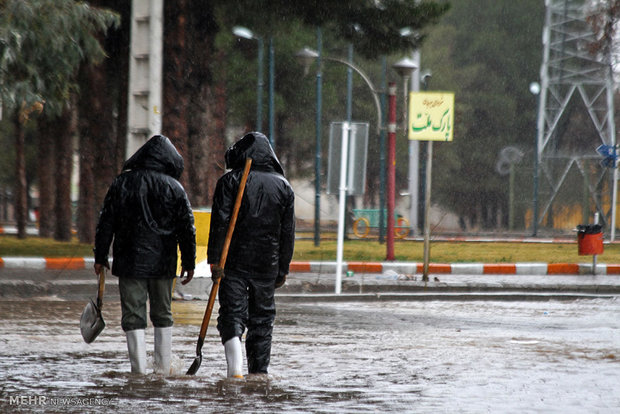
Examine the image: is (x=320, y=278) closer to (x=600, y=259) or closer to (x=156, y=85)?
(x=156, y=85)

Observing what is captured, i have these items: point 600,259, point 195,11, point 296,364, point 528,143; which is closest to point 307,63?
point 195,11

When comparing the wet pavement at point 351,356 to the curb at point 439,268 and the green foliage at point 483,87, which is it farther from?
the green foliage at point 483,87

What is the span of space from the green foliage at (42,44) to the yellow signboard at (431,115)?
252 inches

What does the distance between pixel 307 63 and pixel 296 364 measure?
58.6 feet

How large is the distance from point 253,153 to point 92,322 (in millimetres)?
1591

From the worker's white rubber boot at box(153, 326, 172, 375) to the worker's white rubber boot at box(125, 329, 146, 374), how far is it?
10 cm

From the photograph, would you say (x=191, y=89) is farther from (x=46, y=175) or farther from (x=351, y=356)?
(x=351, y=356)

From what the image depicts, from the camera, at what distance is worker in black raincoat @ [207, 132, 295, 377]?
271 inches

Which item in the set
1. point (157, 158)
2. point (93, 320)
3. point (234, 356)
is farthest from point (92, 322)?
point (157, 158)

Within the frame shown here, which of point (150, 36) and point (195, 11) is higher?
point (195, 11)

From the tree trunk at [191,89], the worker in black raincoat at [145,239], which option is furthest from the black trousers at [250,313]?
the tree trunk at [191,89]

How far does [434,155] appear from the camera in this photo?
5888cm

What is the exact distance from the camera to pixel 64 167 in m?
29.9

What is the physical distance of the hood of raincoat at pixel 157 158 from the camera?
7.21m
